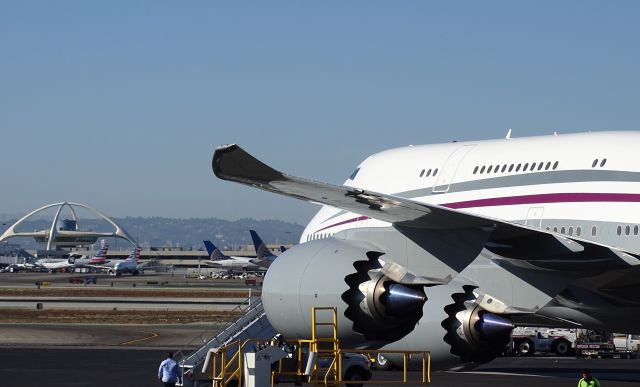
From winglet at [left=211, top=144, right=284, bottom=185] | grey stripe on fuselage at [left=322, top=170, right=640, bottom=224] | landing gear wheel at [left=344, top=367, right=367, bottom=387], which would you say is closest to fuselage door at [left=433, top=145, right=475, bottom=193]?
grey stripe on fuselage at [left=322, top=170, right=640, bottom=224]

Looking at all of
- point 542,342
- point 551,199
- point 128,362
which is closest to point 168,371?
point 551,199

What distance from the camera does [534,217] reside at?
22.1 m

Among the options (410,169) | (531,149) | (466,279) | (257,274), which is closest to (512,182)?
(531,149)

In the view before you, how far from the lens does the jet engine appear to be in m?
20.3

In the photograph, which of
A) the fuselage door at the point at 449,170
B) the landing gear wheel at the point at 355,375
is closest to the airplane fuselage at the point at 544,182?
the fuselage door at the point at 449,170

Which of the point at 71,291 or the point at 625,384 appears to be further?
the point at 71,291

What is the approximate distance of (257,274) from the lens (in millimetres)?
180375

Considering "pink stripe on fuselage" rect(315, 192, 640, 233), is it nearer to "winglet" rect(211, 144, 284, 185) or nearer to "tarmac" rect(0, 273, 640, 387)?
"winglet" rect(211, 144, 284, 185)

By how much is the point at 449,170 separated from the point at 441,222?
7762 mm

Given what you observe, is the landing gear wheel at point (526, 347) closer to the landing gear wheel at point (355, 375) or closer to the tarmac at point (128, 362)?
the tarmac at point (128, 362)

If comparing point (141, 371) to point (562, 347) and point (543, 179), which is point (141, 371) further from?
point (562, 347)

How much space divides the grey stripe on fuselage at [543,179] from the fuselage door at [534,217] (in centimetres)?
59

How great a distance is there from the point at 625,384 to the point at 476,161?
12.6 metres

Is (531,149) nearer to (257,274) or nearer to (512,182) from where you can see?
(512,182)
